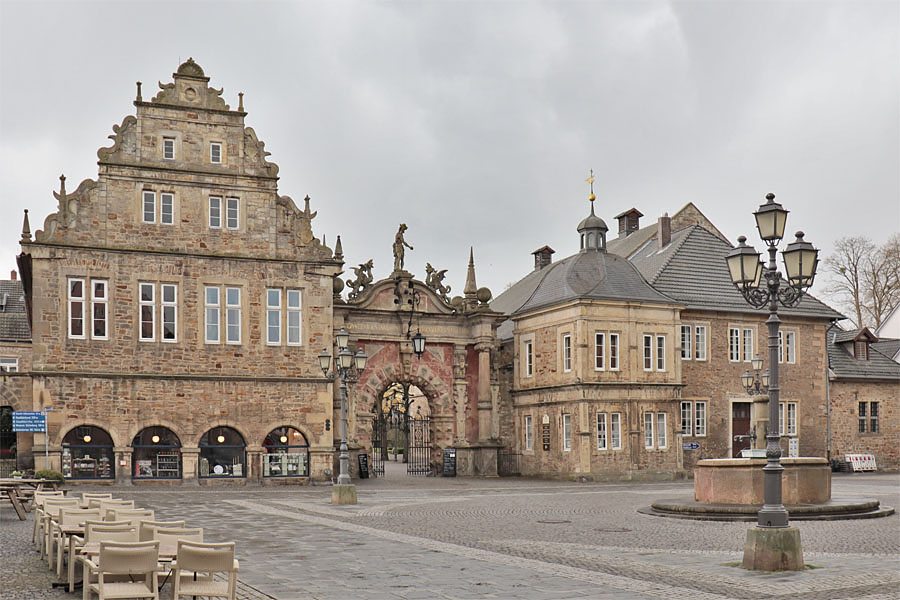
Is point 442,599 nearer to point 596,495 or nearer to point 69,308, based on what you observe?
point 596,495

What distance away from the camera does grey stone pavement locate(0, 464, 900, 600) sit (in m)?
12.2

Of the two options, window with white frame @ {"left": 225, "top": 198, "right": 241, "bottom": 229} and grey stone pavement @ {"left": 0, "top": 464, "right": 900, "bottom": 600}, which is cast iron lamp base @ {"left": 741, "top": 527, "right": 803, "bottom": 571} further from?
window with white frame @ {"left": 225, "top": 198, "right": 241, "bottom": 229}

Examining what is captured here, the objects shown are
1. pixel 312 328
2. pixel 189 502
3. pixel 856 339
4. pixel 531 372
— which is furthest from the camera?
pixel 856 339

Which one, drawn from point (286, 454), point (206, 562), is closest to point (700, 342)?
point (286, 454)

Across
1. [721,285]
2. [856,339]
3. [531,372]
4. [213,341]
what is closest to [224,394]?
[213,341]

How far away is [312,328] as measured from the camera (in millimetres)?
38812

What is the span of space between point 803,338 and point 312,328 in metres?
23.7

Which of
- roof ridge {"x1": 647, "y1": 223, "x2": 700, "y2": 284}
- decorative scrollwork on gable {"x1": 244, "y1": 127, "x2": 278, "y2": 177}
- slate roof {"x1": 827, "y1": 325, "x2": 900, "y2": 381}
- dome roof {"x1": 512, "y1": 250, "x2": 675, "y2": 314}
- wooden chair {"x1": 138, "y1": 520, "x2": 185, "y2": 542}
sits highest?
decorative scrollwork on gable {"x1": 244, "y1": 127, "x2": 278, "y2": 177}

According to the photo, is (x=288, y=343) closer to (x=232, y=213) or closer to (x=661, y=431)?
(x=232, y=213)

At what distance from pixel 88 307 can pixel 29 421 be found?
14.4 ft

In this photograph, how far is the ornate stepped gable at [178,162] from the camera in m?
35.8

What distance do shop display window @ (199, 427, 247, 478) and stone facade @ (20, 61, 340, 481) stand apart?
22 centimetres

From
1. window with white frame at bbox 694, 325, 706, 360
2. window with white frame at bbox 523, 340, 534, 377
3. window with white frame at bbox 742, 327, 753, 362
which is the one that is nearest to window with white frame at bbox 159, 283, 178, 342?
window with white frame at bbox 523, 340, 534, 377

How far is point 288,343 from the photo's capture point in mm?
38406
